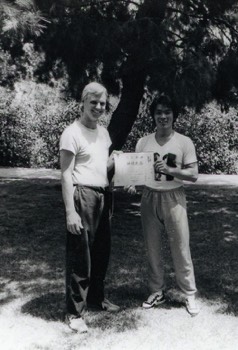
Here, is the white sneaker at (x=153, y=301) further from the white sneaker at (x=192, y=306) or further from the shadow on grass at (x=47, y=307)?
the shadow on grass at (x=47, y=307)

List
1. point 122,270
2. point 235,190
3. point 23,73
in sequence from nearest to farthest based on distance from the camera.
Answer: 1. point 122,270
2. point 23,73
3. point 235,190

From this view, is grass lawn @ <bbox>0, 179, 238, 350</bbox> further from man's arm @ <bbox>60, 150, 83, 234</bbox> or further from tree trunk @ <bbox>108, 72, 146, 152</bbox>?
tree trunk @ <bbox>108, 72, 146, 152</bbox>

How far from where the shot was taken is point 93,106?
3.32 m

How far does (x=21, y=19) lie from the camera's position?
362 cm

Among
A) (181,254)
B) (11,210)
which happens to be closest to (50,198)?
(11,210)

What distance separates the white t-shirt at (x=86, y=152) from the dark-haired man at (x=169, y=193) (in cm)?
38

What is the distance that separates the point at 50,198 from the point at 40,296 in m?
4.32

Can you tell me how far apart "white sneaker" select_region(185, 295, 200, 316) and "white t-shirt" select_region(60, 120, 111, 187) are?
107cm

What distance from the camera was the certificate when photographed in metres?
3.47

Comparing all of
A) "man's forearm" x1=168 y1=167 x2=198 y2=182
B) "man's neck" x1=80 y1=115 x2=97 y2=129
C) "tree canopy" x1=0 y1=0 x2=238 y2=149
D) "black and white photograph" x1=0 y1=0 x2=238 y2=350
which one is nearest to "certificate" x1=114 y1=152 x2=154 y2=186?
"black and white photograph" x1=0 y1=0 x2=238 y2=350

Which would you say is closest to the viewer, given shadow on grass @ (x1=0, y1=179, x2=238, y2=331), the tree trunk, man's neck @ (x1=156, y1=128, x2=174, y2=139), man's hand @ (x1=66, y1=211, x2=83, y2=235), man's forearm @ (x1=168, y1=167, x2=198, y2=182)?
man's hand @ (x1=66, y1=211, x2=83, y2=235)

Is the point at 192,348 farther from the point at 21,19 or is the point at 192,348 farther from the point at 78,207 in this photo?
the point at 21,19

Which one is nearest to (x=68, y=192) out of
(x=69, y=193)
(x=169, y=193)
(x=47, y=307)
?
(x=69, y=193)

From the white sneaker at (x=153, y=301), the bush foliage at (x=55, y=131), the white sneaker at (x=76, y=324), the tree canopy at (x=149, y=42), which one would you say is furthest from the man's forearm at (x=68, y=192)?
the bush foliage at (x=55, y=131)
